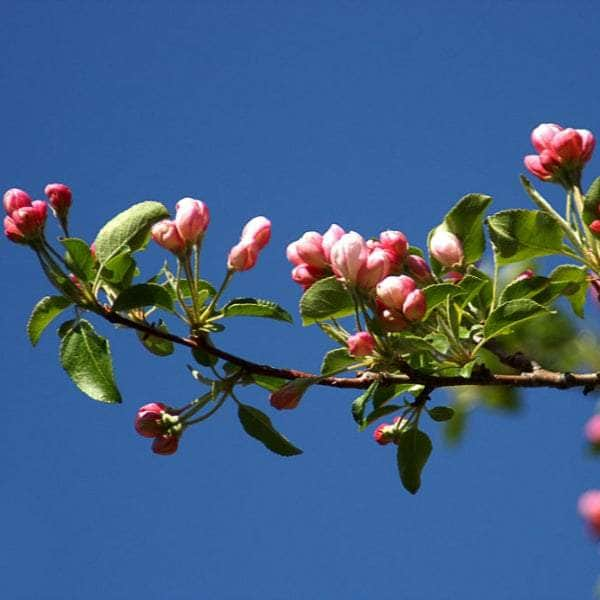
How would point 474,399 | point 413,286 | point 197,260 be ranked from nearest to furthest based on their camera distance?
1. point 413,286
2. point 197,260
3. point 474,399

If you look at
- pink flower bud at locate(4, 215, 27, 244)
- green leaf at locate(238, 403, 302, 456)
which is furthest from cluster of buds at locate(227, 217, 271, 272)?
pink flower bud at locate(4, 215, 27, 244)

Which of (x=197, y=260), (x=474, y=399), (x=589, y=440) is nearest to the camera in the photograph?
(x=589, y=440)

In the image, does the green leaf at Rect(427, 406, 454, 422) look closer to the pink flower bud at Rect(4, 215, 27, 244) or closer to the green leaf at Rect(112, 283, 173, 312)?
the green leaf at Rect(112, 283, 173, 312)

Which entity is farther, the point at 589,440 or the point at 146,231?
the point at 146,231

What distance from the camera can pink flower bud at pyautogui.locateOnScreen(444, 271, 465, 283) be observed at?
6.78 feet

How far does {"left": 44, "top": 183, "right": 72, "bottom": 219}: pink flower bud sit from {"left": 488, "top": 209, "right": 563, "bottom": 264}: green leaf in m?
0.71

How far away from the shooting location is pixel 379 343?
1.91 metres

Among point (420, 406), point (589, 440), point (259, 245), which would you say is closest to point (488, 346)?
point (420, 406)

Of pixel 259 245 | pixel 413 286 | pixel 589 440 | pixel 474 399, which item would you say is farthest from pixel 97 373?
pixel 589 440

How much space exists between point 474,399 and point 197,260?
56 centimetres

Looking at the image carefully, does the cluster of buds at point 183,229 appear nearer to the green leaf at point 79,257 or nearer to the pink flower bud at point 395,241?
the green leaf at point 79,257

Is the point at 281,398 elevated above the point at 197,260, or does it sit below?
below

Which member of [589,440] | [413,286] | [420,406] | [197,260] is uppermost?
[197,260]

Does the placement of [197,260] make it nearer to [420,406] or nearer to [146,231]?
[146,231]
